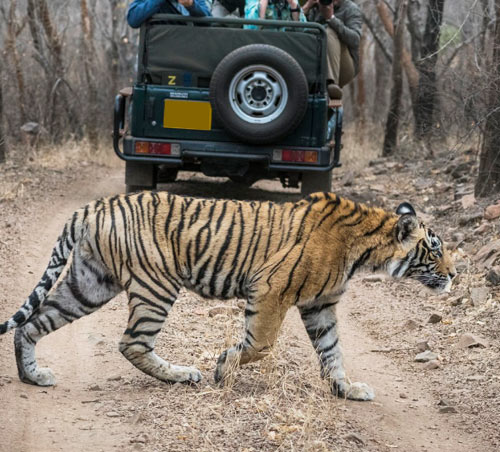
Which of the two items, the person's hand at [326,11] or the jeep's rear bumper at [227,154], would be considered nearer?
the jeep's rear bumper at [227,154]

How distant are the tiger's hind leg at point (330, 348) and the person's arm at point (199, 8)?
528cm

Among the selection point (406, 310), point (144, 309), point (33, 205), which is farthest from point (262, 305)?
point (33, 205)

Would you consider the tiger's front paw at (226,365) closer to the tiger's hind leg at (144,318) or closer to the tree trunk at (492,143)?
the tiger's hind leg at (144,318)

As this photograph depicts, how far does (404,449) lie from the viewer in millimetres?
4496

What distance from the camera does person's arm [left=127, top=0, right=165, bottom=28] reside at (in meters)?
9.53

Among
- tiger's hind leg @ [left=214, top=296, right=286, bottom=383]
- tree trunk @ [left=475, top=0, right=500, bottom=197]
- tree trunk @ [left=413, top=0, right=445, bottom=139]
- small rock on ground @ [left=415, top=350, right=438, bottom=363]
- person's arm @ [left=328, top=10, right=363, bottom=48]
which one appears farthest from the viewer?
tree trunk @ [left=413, top=0, right=445, bottom=139]

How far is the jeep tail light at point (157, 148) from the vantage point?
962 cm

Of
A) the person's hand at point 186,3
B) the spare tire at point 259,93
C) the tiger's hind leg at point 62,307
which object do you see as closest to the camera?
the tiger's hind leg at point 62,307

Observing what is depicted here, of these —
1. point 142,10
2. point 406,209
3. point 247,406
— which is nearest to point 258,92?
point 142,10

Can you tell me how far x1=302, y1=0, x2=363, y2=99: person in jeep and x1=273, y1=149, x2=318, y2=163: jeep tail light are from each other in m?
0.87

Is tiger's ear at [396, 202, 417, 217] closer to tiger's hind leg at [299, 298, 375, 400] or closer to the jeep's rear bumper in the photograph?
tiger's hind leg at [299, 298, 375, 400]

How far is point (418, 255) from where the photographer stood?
16.6 ft

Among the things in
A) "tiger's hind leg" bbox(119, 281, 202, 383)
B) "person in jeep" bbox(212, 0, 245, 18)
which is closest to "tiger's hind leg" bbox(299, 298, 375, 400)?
"tiger's hind leg" bbox(119, 281, 202, 383)

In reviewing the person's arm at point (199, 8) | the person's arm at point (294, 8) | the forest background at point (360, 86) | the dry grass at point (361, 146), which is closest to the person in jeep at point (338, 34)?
the person's arm at point (294, 8)
